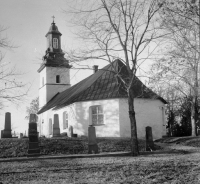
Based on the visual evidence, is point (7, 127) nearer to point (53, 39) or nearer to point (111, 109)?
point (111, 109)

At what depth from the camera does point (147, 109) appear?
79.8ft

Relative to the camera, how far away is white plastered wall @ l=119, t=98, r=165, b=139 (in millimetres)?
23203

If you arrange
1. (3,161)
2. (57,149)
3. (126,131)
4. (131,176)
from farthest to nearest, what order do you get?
(126,131) < (57,149) < (3,161) < (131,176)

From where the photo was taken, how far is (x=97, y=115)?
2450 cm

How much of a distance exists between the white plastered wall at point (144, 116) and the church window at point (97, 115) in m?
2.01

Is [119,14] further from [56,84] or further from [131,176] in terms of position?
[56,84]

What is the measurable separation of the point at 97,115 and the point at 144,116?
4.07 m

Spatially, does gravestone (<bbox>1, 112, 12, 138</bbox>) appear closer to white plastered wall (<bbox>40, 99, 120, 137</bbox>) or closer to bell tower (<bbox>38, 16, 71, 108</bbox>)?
white plastered wall (<bbox>40, 99, 120, 137</bbox>)

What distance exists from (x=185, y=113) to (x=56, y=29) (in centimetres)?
2286

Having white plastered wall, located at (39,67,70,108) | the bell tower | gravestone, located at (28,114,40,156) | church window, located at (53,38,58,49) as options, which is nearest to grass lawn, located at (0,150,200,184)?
gravestone, located at (28,114,40,156)

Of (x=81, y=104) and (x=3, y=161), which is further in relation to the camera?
(x=81, y=104)

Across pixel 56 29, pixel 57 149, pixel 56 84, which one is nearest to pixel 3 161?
pixel 57 149

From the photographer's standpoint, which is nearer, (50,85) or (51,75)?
(51,75)

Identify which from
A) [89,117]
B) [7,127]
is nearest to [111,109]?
[89,117]
